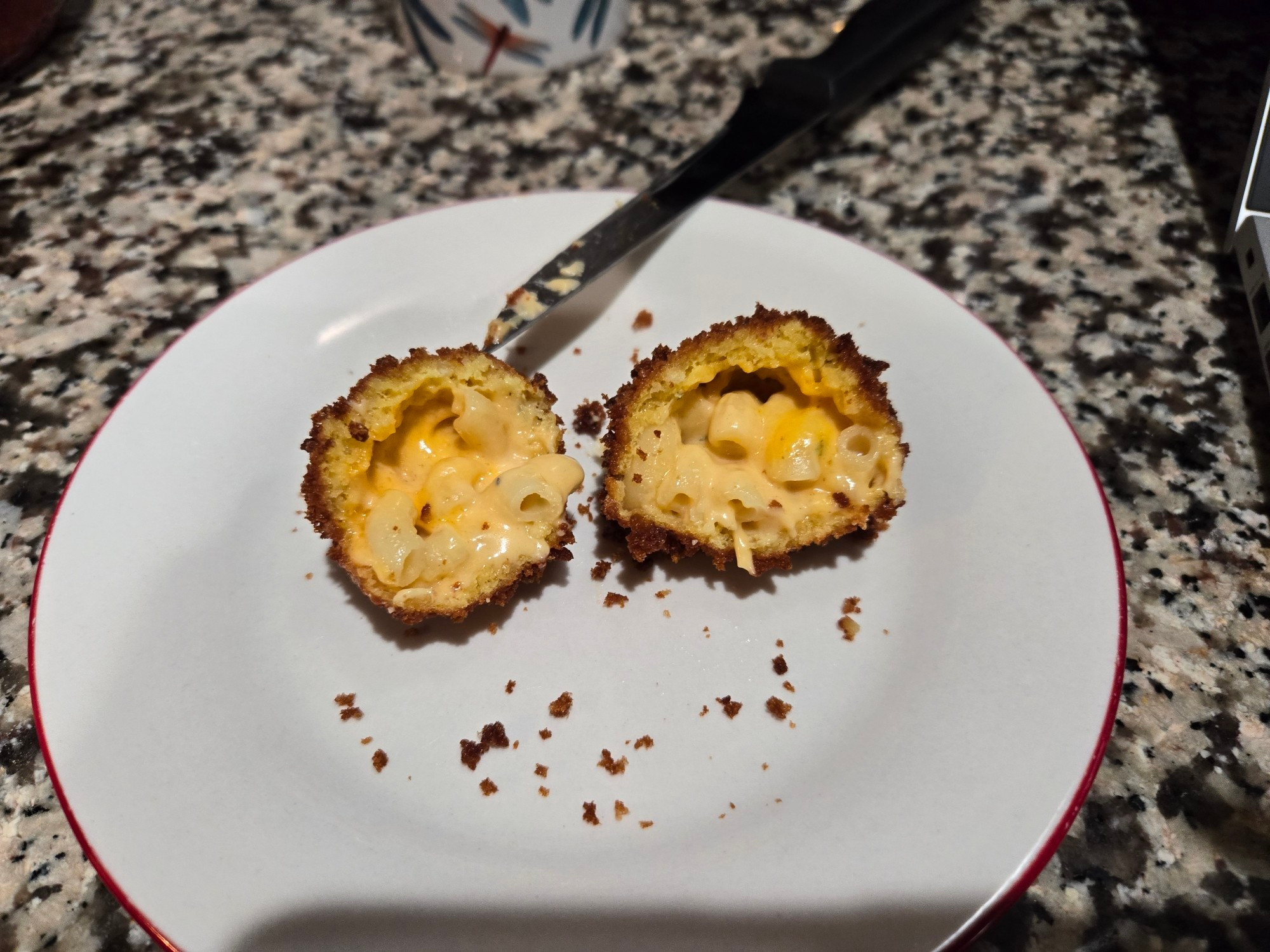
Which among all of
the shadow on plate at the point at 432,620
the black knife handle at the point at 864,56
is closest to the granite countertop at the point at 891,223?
the black knife handle at the point at 864,56

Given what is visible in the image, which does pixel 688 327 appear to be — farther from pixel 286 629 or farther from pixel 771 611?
pixel 286 629

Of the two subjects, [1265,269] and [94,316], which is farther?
[94,316]

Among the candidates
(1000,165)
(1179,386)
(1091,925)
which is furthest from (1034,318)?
(1091,925)

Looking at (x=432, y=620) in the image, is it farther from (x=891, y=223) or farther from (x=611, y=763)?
(x=891, y=223)

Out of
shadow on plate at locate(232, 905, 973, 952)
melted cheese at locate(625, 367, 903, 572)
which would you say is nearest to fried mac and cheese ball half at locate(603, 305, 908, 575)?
melted cheese at locate(625, 367, 903, 572)

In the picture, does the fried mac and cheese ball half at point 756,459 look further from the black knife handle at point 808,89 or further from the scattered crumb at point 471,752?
the black knife handle at point 808,89

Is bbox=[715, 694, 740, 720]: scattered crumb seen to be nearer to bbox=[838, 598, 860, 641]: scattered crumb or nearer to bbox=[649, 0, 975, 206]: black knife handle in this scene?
bbox=[838, 598, 860, 641]: scattered crumb

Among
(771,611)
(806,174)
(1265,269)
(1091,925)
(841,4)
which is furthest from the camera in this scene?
(841,4)
